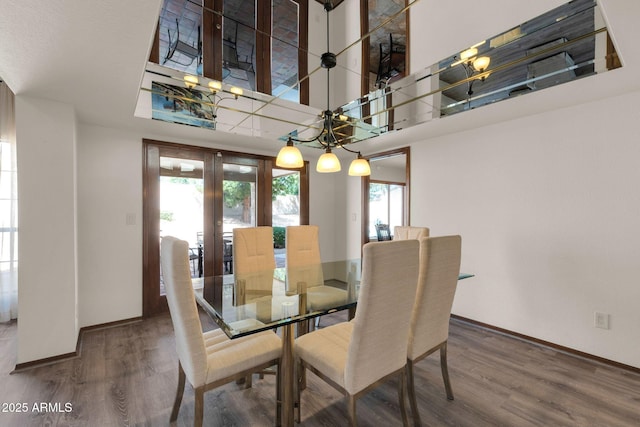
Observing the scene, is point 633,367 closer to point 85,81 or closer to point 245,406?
point 245,406

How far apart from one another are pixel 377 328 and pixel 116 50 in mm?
2259

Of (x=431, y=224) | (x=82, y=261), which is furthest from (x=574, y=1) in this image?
(x=82, y=261)

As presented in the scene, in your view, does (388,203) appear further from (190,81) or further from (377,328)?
(377,328)

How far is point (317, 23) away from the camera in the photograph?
3.67 m

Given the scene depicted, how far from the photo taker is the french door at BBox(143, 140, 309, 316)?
11.6ft

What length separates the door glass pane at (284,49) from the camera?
3.32 meters

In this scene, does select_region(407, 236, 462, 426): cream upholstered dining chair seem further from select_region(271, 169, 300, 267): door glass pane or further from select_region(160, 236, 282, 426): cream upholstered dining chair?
select_region(271, 169, 300, 267): door glass pane

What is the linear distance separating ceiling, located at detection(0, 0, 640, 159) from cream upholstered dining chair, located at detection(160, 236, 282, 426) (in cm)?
121

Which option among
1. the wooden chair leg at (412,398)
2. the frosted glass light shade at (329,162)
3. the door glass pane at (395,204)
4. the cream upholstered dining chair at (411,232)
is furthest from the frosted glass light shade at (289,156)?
the door glass pane at (395,204)

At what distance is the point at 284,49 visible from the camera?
3.36 meters

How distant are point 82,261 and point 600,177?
5.28 meters

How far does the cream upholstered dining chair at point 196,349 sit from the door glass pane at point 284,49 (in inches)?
93.4

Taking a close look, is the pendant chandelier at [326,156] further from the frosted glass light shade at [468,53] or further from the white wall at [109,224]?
the white wall at [109,224]

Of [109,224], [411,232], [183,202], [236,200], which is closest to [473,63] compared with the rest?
[411,232]
